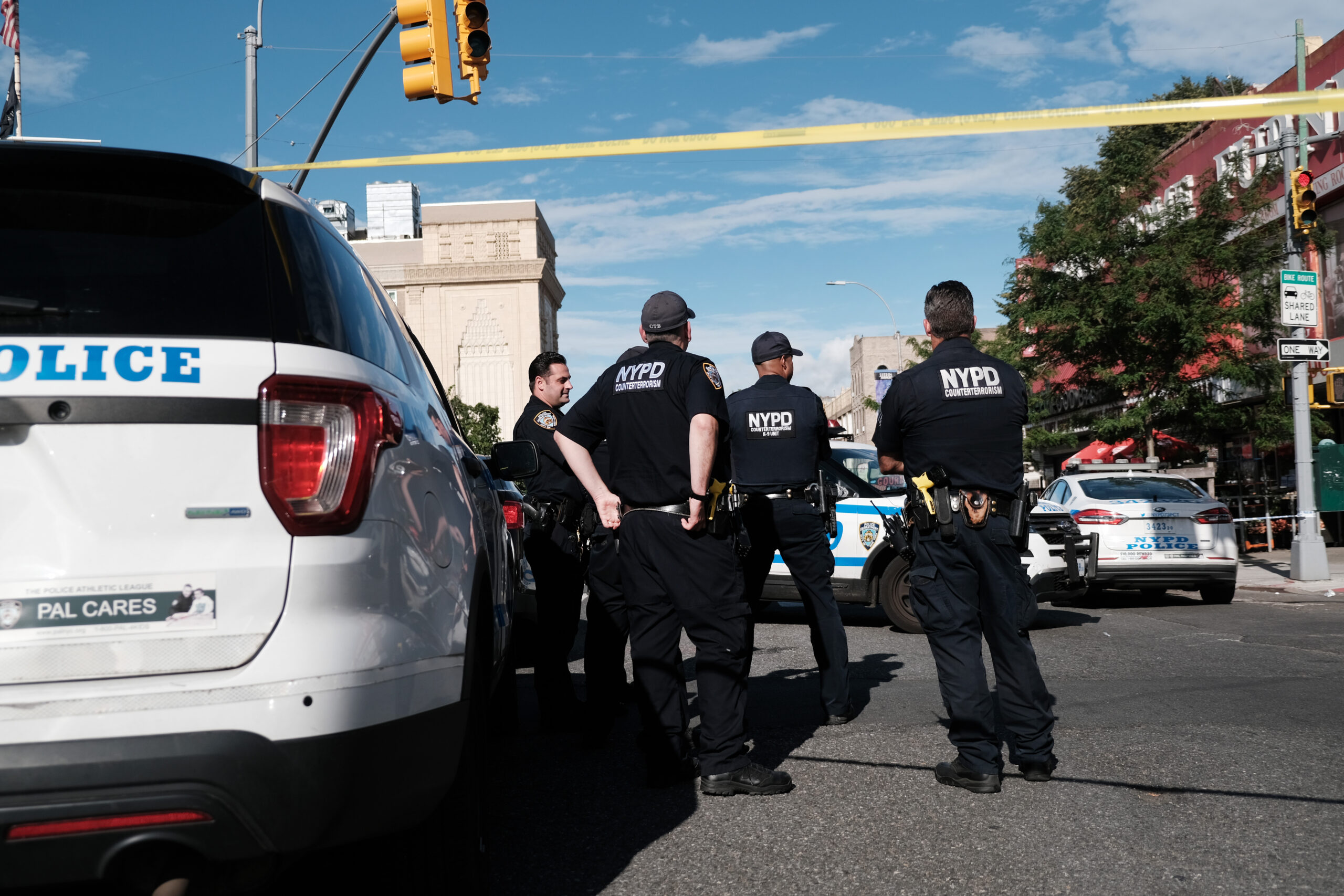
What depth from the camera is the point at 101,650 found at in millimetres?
2098

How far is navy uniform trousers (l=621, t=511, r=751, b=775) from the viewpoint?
14.8ft

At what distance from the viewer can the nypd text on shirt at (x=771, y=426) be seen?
607 cm

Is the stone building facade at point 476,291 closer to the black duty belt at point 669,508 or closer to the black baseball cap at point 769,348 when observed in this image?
the black baseball cap at point 769,348

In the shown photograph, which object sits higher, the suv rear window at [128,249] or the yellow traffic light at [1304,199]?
the yellow traffic light at [1304,199]

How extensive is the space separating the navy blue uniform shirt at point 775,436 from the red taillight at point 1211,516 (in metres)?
7.14

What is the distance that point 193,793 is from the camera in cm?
207

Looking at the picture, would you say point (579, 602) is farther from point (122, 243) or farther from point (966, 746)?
point (122, 243)

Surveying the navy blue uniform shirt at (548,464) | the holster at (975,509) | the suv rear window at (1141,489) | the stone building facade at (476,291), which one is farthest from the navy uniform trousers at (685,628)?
the stone building facade at (476,291)

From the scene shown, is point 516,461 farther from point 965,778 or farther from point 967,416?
point 965,778

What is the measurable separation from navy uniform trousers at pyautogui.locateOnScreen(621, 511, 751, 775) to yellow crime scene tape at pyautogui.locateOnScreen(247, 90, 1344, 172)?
1408mm

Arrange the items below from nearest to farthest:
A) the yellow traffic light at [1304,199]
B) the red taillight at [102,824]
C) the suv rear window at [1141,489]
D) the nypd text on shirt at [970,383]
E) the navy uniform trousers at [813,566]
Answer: the red taillight at [102,824] → the nypd text on shirt at [970,383] → the navy uniform trousers at [813,566] → the suv rear window at [1141,489] → the yellow traffic light at [1304,199]

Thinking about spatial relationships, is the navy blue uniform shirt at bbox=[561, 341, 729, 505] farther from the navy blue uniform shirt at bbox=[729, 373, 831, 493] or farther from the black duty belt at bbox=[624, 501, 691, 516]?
the navy blue uniform shirt at bbox=[729, 373, 831, 493]

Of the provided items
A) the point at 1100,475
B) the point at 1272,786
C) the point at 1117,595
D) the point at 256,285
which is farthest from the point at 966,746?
the point at 1117,595

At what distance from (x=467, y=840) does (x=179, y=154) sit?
1.72 metres
